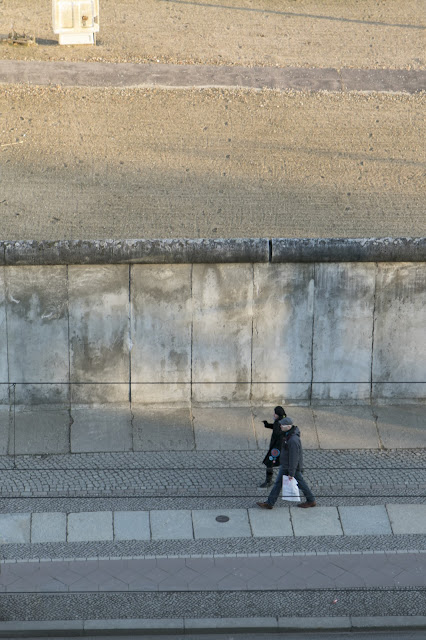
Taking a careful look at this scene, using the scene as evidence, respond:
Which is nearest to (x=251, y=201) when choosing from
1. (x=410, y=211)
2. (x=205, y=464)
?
(x=410, y=211)

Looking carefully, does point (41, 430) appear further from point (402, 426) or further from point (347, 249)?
point (402, 426)

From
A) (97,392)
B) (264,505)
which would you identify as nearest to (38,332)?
(97,392)

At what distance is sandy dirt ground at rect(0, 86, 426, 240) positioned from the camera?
1905cm

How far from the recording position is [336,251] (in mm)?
13648

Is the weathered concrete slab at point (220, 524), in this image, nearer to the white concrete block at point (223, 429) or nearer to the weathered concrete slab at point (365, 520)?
the weathered concrete slab at point (365, 520)

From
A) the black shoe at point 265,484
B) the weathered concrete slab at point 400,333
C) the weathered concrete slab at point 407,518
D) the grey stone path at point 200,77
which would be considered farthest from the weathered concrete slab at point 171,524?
the grey stone path at point 200,77

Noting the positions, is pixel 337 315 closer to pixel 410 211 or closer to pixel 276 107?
pixel 410 211

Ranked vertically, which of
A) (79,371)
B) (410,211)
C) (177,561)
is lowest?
(177,561)

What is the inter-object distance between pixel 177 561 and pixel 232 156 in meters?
11.7

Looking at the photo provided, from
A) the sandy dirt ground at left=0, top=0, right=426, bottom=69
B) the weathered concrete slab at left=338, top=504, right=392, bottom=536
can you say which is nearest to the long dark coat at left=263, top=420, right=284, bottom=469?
the weathered concrete slab at left=338, top=504, right=392, bottom=536

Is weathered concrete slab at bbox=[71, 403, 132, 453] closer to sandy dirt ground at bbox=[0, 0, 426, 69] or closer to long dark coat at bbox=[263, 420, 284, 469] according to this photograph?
long dark coat at bbox=[263, 420, 284, 469]

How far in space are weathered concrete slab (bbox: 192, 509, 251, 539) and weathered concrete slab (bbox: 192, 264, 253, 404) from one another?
233cm

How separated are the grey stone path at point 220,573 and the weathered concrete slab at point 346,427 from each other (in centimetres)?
246

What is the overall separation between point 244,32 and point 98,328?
15.3 m
